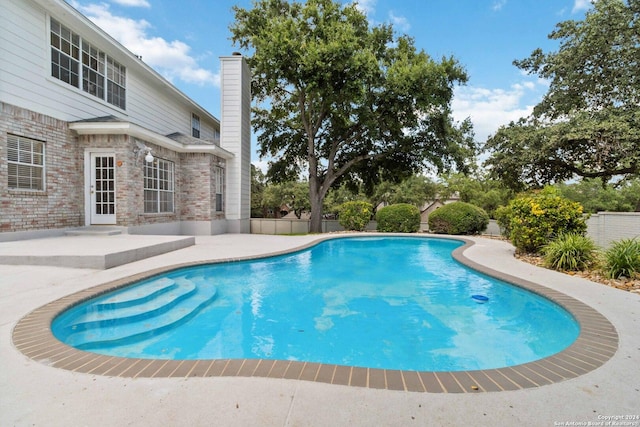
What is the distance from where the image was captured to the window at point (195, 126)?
1725cm

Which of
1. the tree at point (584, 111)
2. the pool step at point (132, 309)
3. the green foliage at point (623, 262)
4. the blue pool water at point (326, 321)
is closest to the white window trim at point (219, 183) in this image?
the blue pool water at point (326, 321)

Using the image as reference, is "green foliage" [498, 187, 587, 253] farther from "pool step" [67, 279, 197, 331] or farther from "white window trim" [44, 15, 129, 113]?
"white window trim" [44, 15, 129, 113]

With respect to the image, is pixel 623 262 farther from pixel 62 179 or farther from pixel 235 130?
pixel 235 130

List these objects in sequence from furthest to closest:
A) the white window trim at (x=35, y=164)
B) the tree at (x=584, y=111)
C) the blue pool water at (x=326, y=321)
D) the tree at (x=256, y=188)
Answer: the tree at (x=256, y=188), the tree at (x=584, y=111), the white window trim at (x=35, y=164), the blue pool water at (x=326, y=321)

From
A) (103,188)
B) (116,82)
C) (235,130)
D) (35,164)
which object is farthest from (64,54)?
(235,130)

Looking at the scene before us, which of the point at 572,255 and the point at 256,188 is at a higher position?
the point at 256,188

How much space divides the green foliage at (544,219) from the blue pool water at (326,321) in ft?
8.34

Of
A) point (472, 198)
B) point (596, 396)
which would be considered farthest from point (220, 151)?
point (472, 198)

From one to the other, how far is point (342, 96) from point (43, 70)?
414 inches

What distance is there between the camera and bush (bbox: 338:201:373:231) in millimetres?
16766

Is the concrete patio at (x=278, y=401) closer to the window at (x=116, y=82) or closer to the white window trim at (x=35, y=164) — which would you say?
the white window trim at (x=35, y=164)

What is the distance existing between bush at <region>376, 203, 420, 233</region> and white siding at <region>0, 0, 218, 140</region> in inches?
453

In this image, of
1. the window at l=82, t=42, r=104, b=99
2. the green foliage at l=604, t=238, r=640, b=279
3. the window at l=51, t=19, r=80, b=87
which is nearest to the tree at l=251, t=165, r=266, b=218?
the window at l=82, t=42, r=104, b=99

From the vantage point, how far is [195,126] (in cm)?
1766
